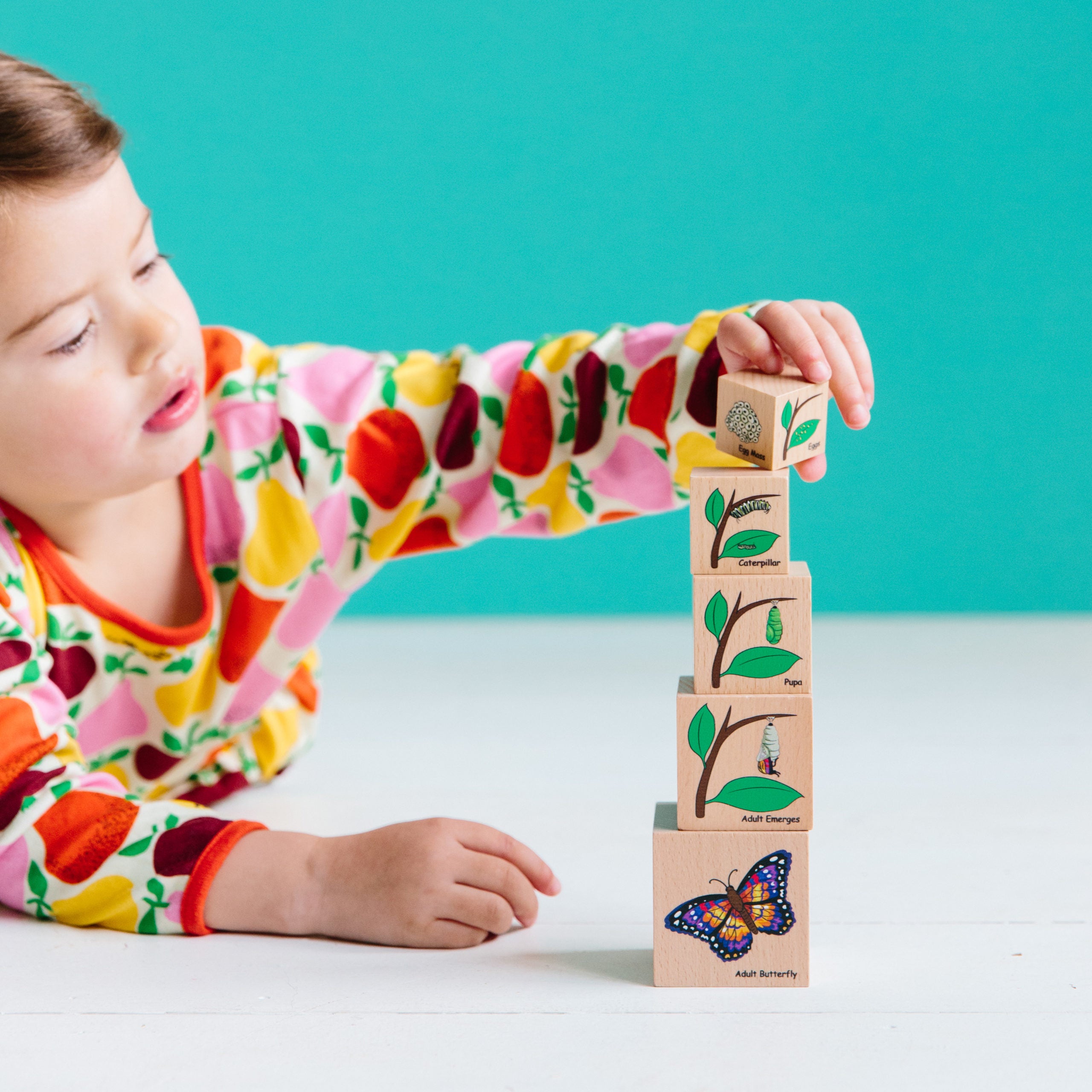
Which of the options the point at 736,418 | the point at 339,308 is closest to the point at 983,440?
the point at 339,308

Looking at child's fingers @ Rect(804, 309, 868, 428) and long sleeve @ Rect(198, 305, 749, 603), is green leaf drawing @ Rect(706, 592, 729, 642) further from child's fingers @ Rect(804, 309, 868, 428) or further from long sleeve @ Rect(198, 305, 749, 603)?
long sleeve @ Rect(198, 305, 749, 603)

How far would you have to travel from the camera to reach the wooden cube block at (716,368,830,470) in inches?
25.1

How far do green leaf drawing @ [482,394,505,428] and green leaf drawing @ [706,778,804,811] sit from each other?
366 millimetres

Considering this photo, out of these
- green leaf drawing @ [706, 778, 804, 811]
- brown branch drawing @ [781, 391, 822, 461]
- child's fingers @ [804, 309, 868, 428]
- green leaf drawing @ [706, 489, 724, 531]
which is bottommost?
green leaf drawing @ [706, 778, 804, 811]

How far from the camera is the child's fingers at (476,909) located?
0.69 metres

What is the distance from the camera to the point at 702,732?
2.06 ft

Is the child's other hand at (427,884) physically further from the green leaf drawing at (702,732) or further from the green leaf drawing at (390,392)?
the green leaf drawing at (390,392)

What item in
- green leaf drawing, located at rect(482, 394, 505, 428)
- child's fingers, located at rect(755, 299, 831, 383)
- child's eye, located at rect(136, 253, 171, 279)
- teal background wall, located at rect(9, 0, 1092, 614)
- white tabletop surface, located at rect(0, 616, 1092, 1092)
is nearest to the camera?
white tabletop surface, located at rect(0, 616, 1092, 1092)

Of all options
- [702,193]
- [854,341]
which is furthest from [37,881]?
Answer: [702,193]

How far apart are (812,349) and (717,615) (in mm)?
147

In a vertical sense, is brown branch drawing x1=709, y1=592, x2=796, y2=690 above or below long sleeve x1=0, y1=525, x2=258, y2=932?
above

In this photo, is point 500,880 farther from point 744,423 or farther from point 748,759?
point 744,423

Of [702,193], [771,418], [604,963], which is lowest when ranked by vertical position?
[604,963]

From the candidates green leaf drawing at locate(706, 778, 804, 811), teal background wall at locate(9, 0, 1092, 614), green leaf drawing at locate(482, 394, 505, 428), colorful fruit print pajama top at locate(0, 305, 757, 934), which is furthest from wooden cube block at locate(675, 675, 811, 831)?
teal background wall at locate(9, 0, 1092, 614)
